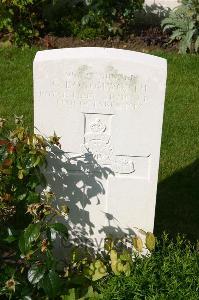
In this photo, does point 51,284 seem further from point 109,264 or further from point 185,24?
point 185,24

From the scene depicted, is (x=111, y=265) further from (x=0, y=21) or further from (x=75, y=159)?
(x=0, y=21)

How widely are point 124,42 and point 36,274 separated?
517cm

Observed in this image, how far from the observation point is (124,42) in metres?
8.10

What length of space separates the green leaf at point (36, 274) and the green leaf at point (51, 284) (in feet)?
0.14

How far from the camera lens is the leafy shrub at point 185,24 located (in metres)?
7.87

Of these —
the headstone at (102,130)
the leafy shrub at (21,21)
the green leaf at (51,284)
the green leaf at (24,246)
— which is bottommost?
the green leaf at (51,284)

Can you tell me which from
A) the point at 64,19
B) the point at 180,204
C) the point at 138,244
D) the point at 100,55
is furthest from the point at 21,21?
the point at 138,244

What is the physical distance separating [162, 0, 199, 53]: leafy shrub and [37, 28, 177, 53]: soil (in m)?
0.16

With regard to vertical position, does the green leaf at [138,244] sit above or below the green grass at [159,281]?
above

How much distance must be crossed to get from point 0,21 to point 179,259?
5149 mm

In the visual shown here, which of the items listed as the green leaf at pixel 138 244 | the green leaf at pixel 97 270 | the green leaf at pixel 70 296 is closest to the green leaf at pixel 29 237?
the green leaf at pixel 70 296

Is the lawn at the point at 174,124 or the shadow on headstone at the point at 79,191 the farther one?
the lawn at the point at 174,124

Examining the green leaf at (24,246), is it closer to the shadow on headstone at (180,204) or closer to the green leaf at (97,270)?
the green leaf at (97,270)

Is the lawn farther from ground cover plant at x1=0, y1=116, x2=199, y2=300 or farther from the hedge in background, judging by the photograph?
ground cover plant at x1=0, y1=116, x2=199, y2=300
